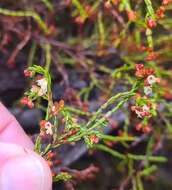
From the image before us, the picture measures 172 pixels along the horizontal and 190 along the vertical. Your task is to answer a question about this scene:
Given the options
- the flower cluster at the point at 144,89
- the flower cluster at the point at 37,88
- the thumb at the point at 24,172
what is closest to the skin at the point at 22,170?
the thumb at the point at 24,172

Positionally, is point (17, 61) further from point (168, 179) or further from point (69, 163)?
point (168, 179)

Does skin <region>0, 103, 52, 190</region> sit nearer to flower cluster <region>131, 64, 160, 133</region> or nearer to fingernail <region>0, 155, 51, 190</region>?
fingernail <region>0, 155, 51, 190</region>

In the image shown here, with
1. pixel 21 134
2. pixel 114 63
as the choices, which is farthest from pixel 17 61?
pixel 21 134

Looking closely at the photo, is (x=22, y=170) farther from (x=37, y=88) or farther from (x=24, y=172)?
(x=37, y=88)

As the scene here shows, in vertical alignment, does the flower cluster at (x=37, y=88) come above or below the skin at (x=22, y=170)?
above

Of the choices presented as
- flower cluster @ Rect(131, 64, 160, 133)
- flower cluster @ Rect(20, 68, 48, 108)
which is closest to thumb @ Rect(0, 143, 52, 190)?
flower cluster @ Rect(20, 68, 48, 108)

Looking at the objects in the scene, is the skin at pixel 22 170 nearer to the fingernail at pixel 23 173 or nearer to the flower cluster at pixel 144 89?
the fingernail at pixel 23 173

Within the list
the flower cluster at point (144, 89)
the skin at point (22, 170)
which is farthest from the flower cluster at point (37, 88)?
the flower cluster at point (144, 89)

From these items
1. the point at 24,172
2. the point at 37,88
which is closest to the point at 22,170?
the point at 24,172

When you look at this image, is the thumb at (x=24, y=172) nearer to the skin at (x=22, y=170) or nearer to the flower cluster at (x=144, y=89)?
the skin at (x=22, y=170)

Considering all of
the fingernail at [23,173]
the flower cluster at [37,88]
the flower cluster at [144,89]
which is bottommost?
the fingernail at [23,173]
